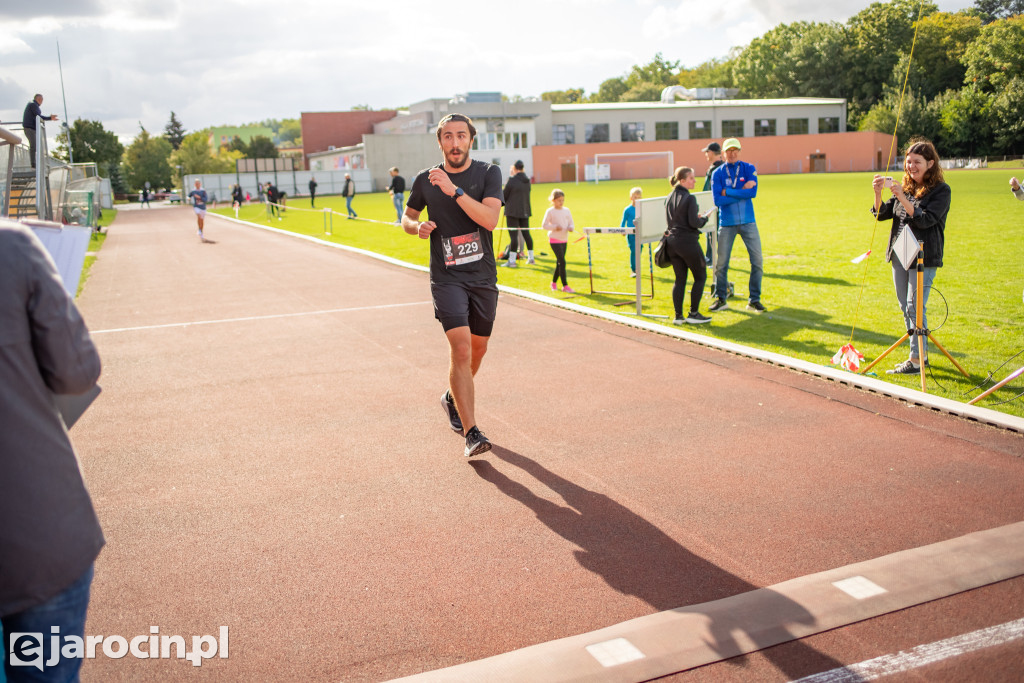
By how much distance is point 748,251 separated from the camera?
10445 millimetres

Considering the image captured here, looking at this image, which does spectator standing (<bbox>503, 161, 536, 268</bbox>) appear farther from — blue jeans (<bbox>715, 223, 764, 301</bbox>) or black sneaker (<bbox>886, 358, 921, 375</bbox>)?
black sneaker (<bbox>886, 358, 921, 375</bbox>)

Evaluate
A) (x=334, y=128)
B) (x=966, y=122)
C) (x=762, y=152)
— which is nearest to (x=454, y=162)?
(x=966, y=122)

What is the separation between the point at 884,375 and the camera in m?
7.04

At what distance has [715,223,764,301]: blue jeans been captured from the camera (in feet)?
33.9

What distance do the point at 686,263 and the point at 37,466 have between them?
8381 millimetres

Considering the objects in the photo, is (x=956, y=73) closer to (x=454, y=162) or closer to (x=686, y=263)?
(x=686, y=263)

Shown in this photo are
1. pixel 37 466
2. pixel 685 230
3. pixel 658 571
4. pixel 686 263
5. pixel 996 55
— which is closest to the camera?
pixel 37 466

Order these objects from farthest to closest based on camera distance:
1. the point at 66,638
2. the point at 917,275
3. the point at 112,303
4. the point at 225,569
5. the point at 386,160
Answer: the point at 386,160, the point at 112,303, the point at 917,275, the point at 225,569, the point at 66,638

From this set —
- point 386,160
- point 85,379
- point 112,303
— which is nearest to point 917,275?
point 85,379

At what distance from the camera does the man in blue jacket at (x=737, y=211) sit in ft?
33.6

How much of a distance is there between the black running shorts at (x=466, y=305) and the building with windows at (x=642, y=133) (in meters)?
72.6

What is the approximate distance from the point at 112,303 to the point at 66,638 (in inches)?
516

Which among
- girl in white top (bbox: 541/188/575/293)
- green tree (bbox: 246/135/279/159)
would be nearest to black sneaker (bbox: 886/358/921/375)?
girl in white top (bbox: 541/188/575/293)

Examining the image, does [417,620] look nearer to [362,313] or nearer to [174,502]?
[174,502]
